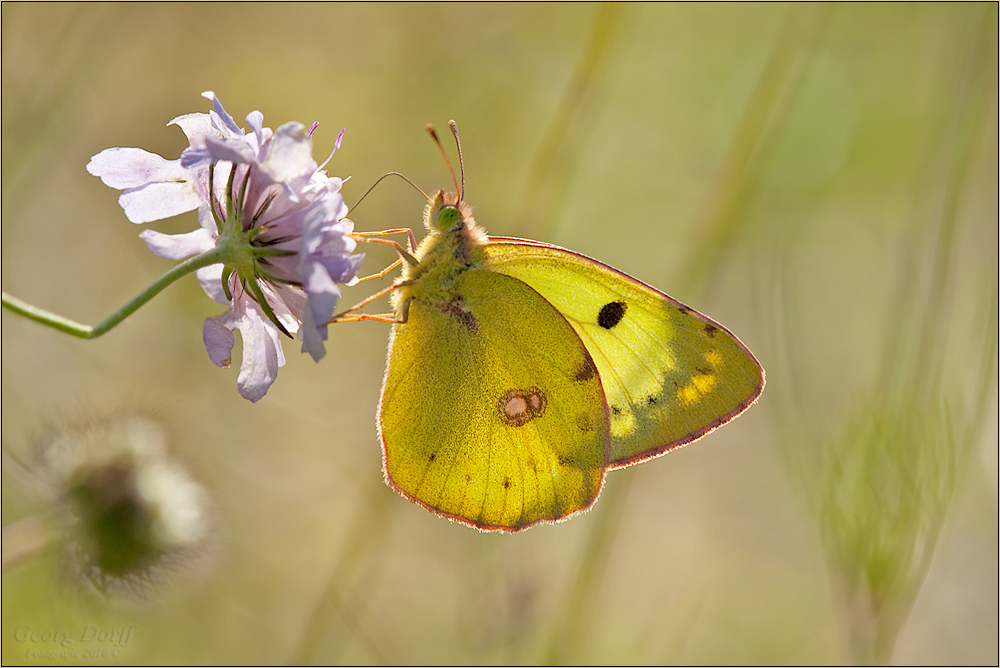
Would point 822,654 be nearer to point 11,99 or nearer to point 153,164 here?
point 153,164

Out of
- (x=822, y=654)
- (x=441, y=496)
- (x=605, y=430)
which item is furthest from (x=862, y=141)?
(x=441, y=496)

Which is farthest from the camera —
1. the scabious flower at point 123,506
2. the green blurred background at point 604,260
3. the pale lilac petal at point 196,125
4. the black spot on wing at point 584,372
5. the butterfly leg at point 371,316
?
the green blurred background at point 604,260

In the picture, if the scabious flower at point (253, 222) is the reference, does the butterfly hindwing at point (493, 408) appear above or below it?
below

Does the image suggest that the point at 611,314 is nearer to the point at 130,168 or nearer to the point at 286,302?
the point at 286,302

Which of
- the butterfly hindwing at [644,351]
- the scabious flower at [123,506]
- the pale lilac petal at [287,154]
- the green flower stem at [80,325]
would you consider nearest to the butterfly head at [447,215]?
the butterfly hindwing at [644,351]

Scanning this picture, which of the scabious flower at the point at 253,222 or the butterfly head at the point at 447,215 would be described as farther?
the butterfly head at the point at 447,215

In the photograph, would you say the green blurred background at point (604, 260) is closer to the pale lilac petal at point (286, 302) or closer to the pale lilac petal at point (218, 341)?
the pale lilac petal at point (286, 302)

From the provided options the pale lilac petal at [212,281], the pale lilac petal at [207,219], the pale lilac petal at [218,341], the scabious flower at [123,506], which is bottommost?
the scabious flower at [123,506]

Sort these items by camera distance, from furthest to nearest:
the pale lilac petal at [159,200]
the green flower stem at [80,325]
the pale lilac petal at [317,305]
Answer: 1. the pale lilac petal at [159,200]
2. the pale lilac petal at [317,305]
3. the green flower stem at [80,325]

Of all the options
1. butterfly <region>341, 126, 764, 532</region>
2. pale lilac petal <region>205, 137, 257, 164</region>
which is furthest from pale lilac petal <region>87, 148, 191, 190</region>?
butterfly <region>341, 126, 764, 532</region>
